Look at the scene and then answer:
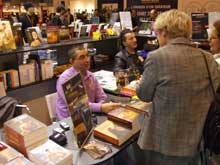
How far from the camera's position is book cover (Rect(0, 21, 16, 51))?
2.90 meters

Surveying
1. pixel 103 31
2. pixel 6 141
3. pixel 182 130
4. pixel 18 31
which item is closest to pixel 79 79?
pixel 6 141

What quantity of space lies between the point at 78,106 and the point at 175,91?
0.57 meters

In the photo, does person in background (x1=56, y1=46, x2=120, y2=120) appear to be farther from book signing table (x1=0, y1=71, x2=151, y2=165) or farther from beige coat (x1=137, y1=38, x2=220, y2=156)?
beige coat (x1=137, y1=38, x2=220, y2=156)

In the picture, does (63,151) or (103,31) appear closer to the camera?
(63,151)

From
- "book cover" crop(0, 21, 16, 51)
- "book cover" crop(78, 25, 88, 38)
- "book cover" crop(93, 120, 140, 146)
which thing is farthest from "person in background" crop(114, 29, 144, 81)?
"book cover" crop(93, 120, 140, 146)

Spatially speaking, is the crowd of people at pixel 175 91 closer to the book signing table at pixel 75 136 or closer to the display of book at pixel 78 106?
the book signing table at pixel 75 136

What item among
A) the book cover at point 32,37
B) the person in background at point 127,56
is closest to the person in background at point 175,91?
the person in background at point 127,56

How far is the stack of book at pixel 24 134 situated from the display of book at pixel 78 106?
0.19 meters

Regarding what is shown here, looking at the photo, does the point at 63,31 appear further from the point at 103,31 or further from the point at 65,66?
the point at 103,31

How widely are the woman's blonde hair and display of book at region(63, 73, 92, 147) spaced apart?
602 millimetres

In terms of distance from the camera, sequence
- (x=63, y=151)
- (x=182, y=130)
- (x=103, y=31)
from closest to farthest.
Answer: (x=63, y=151) < (x=182, y=130) < (x=103, y=31)

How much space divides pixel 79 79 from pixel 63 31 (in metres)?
2.11

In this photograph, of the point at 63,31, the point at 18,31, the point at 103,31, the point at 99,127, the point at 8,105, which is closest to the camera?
the point at 99,127

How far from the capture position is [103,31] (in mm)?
4262
